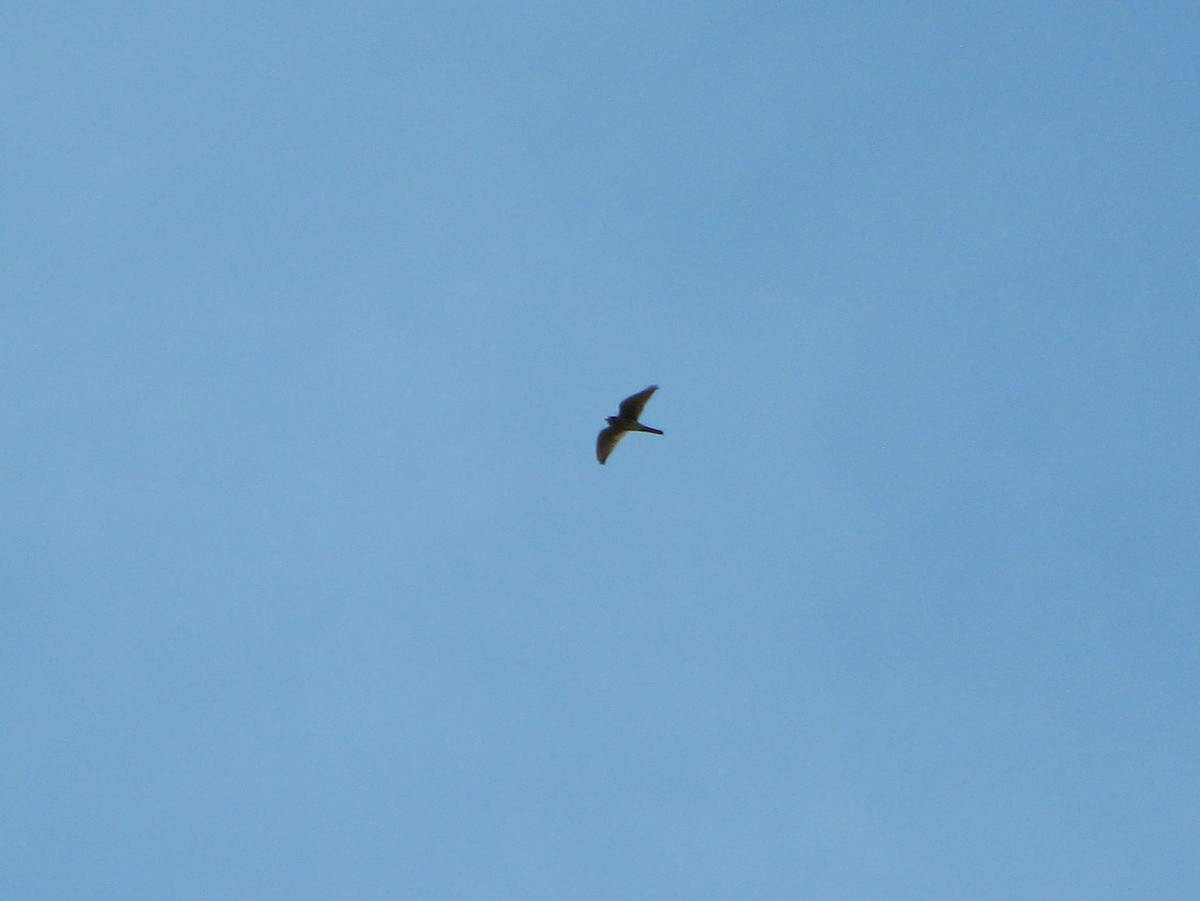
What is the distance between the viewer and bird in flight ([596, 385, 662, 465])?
22.9 m

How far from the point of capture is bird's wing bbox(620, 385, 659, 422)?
22.8m

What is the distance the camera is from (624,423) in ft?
76.7

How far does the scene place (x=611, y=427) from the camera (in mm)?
23891

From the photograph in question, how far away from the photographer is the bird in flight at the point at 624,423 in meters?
22.9

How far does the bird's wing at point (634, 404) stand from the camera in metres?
22.8

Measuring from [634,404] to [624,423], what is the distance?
778 millimetres

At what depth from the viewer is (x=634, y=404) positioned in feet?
75.2
